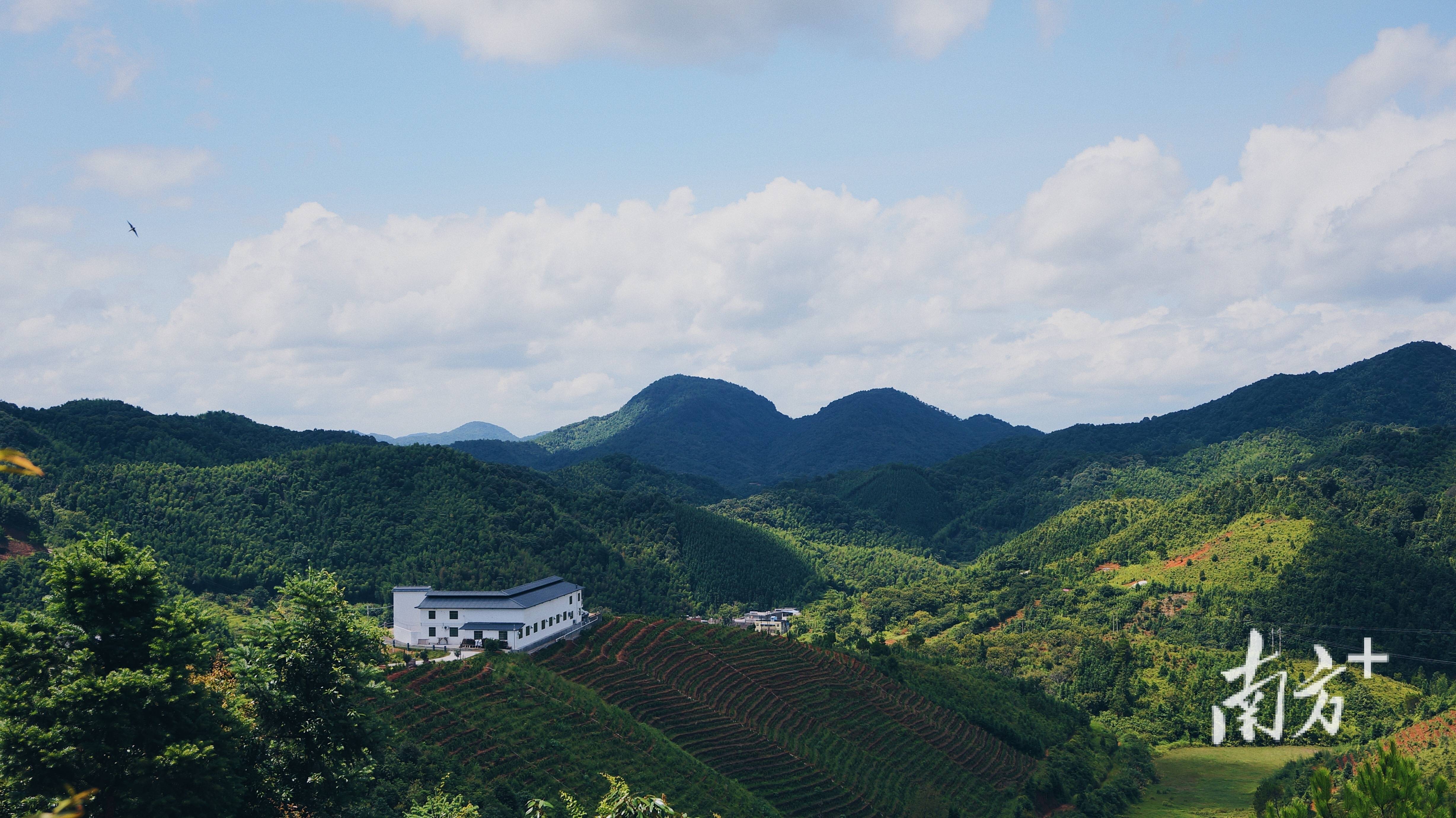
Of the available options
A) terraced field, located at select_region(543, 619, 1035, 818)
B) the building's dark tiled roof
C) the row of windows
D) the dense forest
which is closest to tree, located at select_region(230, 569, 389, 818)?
the dense forest

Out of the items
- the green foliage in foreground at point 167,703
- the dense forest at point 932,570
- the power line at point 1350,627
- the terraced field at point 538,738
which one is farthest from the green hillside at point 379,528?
the power line at point 1350,627

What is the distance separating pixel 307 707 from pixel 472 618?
1316 inches

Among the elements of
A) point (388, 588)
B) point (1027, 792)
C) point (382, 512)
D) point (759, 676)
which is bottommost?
point (1027, 792)

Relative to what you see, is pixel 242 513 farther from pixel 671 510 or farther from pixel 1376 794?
pixel 1376 794

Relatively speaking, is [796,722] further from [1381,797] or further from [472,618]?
[1381,797]

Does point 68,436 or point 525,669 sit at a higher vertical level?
point 68,436

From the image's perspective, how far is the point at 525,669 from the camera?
56.7 m

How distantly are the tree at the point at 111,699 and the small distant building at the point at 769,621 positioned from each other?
85339 mm

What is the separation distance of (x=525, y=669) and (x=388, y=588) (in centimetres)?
5029

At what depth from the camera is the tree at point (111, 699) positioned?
24.1 m

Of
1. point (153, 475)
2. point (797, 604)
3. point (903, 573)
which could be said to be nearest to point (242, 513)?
point (153, 475)

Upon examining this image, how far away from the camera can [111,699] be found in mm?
24797

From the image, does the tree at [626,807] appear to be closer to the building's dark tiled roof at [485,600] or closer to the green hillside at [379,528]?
the building's dark tiled roof at [485,600]

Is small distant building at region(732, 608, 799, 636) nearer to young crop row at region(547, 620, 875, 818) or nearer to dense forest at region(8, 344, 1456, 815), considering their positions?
dense forest at region(8, 344, 1456, 815)
